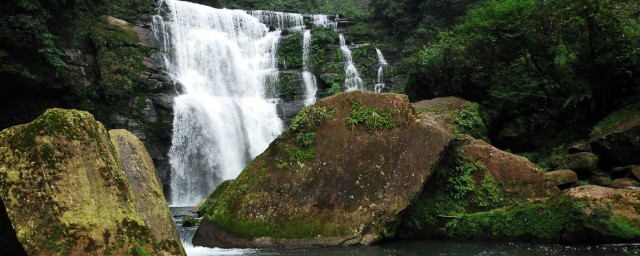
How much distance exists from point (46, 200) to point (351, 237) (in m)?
5.51

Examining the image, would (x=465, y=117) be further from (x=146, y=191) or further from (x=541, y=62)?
(x=146, y=191)

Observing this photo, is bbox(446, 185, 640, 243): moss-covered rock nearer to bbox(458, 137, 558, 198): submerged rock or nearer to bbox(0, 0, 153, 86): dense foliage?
bbox(458, 137, 558, 198): submerged rock

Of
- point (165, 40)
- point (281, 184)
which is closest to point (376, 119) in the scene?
point (281, 184)

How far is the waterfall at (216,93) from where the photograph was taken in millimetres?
23109

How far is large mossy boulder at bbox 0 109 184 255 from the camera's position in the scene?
467 cm

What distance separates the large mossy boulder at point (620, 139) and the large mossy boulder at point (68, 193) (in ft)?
36.3

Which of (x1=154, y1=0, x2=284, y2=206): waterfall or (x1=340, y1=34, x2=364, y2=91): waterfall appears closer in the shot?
(x1=154, y1=0, x2=284, y2=206): waterfall

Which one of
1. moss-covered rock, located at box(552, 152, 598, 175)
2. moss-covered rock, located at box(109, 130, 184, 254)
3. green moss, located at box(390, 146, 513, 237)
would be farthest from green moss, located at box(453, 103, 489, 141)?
moss-covered rock, located at box(109, 130, 184, 254)

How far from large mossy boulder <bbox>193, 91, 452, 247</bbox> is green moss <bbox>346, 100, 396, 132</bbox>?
0.02m

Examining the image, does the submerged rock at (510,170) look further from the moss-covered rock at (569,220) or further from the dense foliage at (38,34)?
the dense foliage at (38,34)

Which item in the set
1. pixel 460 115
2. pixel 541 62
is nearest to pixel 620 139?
pixel 460 115

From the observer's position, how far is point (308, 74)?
31531 mm

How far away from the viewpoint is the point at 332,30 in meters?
35.2

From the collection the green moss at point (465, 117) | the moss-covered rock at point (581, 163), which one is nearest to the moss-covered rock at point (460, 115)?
the green moss at point (465, 117)
